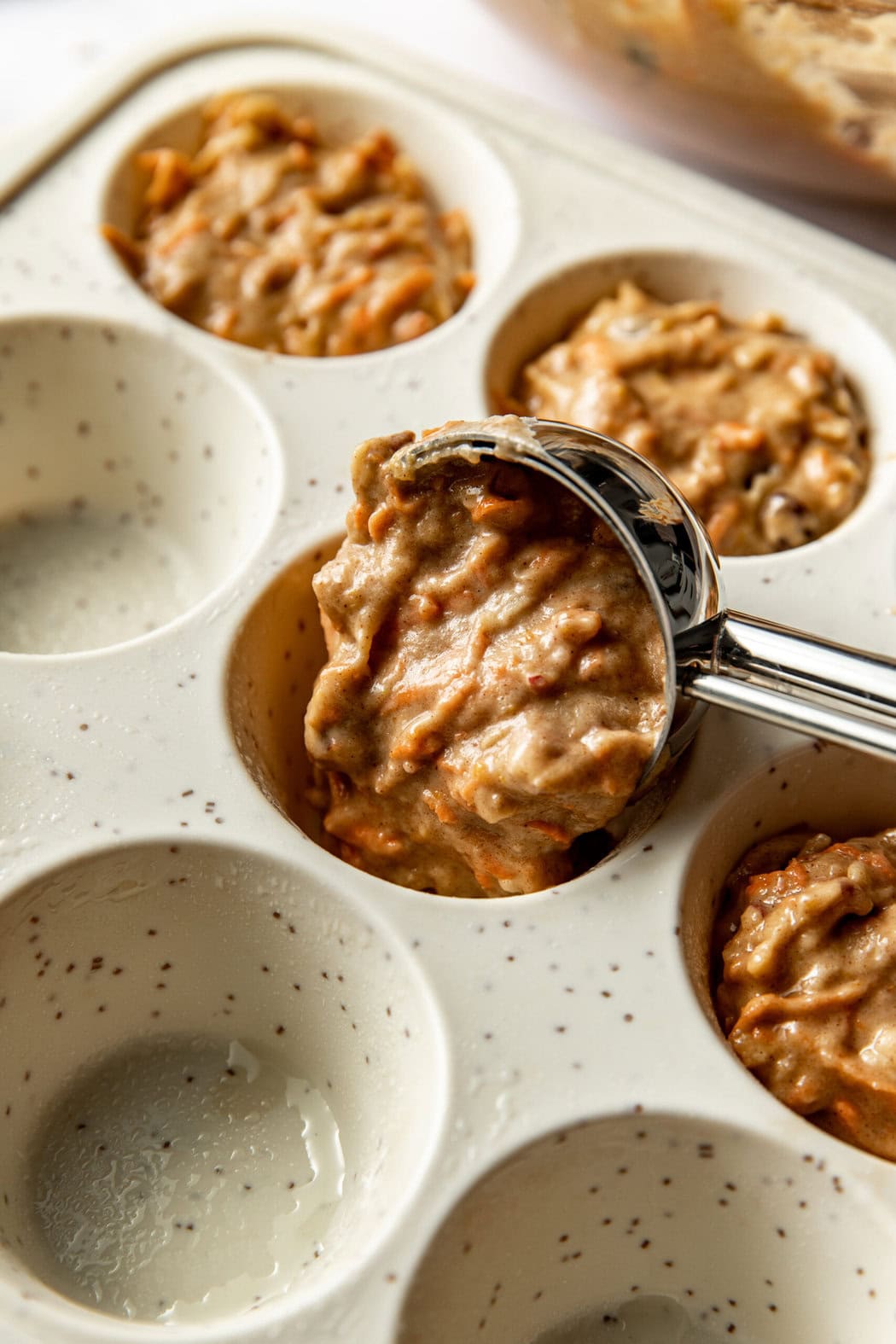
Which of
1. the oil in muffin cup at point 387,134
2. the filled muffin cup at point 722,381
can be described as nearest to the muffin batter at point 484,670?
the filled muffin cup at point 722,381

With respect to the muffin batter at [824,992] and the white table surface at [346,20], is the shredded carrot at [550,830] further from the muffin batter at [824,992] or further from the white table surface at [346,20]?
the white table surface at [346,20]

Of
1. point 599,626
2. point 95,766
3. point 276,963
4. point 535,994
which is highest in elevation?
point 599,626

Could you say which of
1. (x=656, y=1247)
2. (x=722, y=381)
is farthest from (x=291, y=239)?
(x=656, y=1247)

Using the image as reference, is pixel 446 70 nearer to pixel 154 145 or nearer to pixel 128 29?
pixel 154 145

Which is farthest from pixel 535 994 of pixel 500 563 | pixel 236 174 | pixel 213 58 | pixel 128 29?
pixel 128 29

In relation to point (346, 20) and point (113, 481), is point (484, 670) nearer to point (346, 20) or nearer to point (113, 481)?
point (113, 481)

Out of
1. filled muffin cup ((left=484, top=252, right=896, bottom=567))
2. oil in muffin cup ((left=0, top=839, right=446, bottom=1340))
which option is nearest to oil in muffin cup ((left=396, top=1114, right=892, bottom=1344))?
oil in muffin cup ((left=0, top=839, right=446, bottom=1340))

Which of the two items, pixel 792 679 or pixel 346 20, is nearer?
pixel 792 679

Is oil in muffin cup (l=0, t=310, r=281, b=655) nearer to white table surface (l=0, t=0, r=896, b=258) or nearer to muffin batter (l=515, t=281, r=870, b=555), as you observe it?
muffin batter (l=515, t=281, r=870, b=555)
